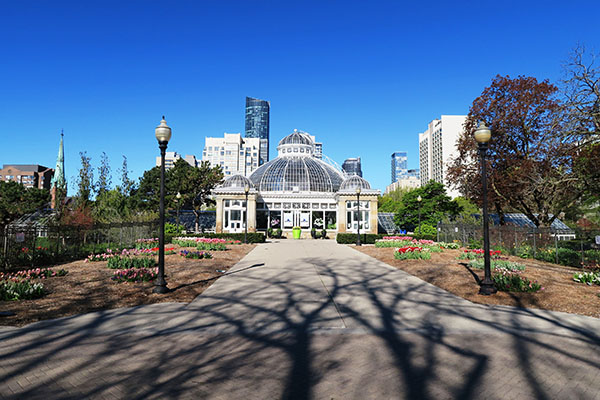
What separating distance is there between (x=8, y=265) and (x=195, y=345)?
34.3ft

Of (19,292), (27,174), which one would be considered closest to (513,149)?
(19,292)

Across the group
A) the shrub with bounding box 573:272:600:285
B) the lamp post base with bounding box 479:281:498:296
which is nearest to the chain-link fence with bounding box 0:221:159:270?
the lamp post base with bounding box 479:281:498:296

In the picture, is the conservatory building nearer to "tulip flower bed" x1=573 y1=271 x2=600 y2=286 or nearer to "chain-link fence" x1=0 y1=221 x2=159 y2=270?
"chain-link fence" x1=0 y1=221 x2=159 y2=270

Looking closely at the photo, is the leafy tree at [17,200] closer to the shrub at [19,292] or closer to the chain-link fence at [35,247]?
the chain-link fence at [35,247]

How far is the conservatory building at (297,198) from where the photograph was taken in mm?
35719

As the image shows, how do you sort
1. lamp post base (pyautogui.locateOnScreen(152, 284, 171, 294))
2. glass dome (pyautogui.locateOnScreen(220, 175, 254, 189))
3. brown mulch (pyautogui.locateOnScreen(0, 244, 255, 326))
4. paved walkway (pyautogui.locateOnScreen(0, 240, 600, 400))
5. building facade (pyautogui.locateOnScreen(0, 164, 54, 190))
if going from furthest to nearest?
building facade (pyautogui.locateOnScreen(0, 164, 54, 190)) → glass dome (pyautogui.locateOnScreen(220, 175, 254, 189)) → lamp post base (pyautogui.locateOnScreen(152, 284, 171, 294)) → brown mulch (pyautogui.locateOnScreen(0, 244, 255, 326)) → paved walkway (pyautogui.locateOnScreen(0, 240, 600, 400))

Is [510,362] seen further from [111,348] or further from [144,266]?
[144,266]

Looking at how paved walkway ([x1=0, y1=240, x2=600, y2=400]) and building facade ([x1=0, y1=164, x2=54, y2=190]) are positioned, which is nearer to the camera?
paved walkway ([x1=0, y1=240, x2=600, y2=400])

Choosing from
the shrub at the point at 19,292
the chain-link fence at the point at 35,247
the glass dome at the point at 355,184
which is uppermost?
the glass dome at the point at 355,184

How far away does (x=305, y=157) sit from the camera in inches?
1791

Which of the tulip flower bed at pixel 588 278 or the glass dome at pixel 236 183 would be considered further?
the glass dome at pixel 236 183

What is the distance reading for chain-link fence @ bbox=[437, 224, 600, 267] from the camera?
1461 cm

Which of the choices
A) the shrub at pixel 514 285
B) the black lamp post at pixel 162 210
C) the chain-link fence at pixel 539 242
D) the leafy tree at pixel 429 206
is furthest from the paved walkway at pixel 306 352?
the leafy tree at pixel 429 206

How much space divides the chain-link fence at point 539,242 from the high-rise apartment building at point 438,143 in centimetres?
9644
